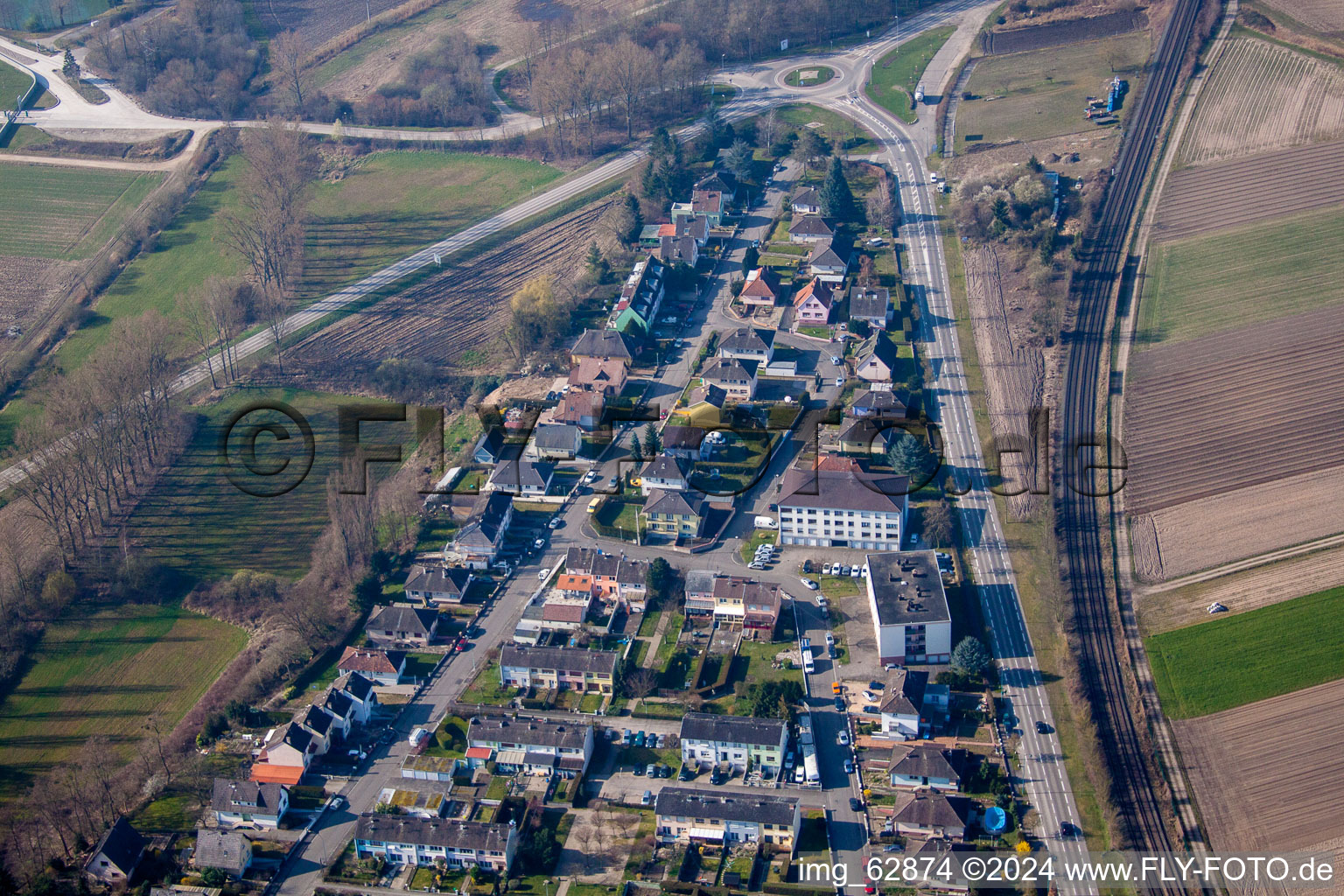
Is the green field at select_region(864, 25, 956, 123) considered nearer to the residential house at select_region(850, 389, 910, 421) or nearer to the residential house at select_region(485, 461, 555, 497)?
→ the residential house at select_region(850, 389, 910, 421)

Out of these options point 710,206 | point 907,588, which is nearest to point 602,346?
point 710,206

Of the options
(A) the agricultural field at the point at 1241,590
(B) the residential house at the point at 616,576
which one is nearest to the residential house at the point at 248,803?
(B) the residential house at the point at 616,576

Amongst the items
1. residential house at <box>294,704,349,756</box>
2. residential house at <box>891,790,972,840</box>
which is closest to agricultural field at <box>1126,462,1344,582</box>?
residential house at <box>891,790,972,840</box>

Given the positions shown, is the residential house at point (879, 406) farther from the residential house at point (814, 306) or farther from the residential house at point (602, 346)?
the residential house at point (602, 346)

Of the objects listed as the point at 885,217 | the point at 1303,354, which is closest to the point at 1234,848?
the point at 1303,354

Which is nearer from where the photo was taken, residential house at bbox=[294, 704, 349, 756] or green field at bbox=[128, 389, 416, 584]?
residential house at bbox=[294, 704, 349, 756]

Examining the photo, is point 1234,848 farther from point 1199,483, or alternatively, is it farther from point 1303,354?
point 1303,354
